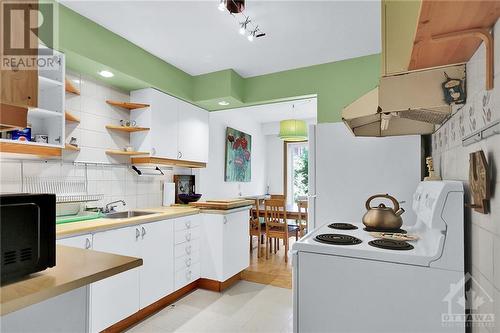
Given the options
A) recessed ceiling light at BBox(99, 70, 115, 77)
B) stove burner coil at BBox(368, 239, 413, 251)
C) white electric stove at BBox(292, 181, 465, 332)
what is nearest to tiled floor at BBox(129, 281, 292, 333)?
white electric stove at BBox(292, 181, 465, 332)

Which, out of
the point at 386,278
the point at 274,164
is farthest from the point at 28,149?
the point at 274,164

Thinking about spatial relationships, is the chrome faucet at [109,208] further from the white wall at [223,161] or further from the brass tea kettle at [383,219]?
the brass tea kettle at [383,219]

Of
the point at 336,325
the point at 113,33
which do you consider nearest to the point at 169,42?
the point at 113,33

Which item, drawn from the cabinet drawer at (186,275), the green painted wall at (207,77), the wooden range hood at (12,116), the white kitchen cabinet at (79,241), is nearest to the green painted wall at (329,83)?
the green painted wall at (207,77)

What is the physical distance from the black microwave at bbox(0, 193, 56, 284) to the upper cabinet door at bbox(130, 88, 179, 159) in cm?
189

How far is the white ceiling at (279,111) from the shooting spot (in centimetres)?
484

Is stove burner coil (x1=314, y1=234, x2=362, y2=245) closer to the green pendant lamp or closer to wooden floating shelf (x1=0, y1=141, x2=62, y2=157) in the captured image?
wooden floating shelf (x1=0, y1=141, x2=62, y2=157)

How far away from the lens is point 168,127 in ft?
9.93

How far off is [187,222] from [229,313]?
3.08ft

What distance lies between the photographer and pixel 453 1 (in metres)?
0.76

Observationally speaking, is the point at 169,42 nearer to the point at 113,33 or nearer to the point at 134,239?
the point at 113,33

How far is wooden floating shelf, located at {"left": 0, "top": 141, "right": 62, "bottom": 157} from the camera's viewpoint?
5.89 ft

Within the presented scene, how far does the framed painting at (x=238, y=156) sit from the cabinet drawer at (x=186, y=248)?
76.4 inches

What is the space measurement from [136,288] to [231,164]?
297 centimetres
